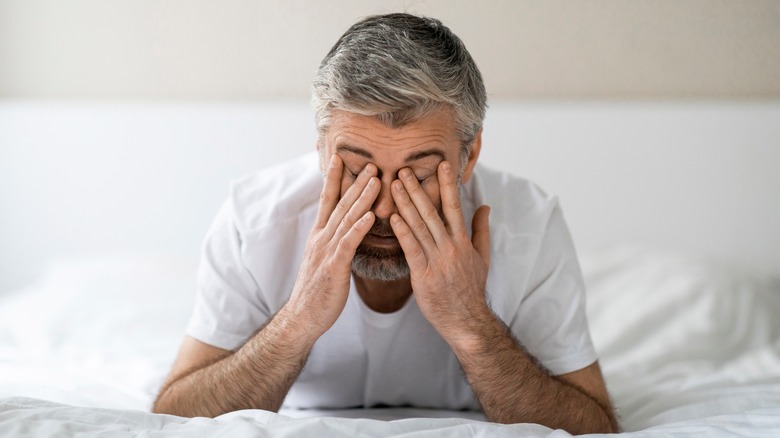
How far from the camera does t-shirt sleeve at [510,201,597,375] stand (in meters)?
1.53

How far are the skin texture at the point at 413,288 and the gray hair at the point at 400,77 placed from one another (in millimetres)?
27

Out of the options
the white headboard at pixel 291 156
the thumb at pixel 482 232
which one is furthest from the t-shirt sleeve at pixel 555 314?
the white headboard at pixel 291 156

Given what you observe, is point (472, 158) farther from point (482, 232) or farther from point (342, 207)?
point (342, 207)

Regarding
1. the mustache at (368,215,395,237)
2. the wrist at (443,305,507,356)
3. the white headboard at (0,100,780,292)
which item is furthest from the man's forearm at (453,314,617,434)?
the white headboard at (0,100,780,292)

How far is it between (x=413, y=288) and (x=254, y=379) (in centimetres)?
31

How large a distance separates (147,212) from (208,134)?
35 cm

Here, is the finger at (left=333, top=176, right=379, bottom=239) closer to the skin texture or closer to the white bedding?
the skin texture

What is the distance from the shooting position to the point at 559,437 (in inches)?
46.1

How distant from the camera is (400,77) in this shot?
4.47 feet

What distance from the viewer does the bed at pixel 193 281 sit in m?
1.21

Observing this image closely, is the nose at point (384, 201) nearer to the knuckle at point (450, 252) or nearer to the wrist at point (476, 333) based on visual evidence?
the knuckle at point (450, 252)

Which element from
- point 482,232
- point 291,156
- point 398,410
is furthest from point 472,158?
point 291,156

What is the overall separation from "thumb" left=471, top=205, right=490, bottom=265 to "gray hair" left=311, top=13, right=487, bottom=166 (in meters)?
0.11

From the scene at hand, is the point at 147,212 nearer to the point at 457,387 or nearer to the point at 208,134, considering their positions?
the point at 208,134
